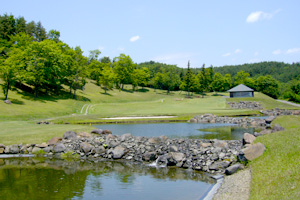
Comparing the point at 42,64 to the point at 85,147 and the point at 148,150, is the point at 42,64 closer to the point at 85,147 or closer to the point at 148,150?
the point at 85,147

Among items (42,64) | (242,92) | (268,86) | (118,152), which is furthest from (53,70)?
(268,86)

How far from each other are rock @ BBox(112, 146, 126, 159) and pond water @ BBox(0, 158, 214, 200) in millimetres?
1090

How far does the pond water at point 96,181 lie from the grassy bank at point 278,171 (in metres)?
2.96

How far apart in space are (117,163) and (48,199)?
8.40 meters

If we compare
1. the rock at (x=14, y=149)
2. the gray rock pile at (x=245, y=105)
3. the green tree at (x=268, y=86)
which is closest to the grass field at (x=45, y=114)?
the rock at (x=14, y=149)

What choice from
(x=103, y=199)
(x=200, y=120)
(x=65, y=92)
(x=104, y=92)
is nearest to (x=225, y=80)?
(x=104, y=92)

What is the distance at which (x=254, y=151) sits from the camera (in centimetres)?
1625

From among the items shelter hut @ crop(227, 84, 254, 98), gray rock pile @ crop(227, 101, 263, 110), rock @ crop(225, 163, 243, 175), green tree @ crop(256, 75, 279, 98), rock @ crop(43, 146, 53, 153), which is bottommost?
rock @ crop(43, 146, 53, 153)

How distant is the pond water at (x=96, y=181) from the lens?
13.6 m

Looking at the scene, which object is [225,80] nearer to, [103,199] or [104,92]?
[104,92]

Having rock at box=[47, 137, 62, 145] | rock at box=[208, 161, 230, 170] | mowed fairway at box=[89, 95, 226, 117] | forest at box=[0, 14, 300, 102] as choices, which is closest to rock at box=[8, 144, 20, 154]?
rock at box=[47, 137, 62, 145]

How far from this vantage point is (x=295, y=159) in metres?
13.0

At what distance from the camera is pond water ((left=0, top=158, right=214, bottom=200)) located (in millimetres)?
13594

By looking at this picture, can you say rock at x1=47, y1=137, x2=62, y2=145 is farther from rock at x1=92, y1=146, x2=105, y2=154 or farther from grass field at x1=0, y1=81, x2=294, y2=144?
rock at x1=92, y1=146, x2=105, y2=154
